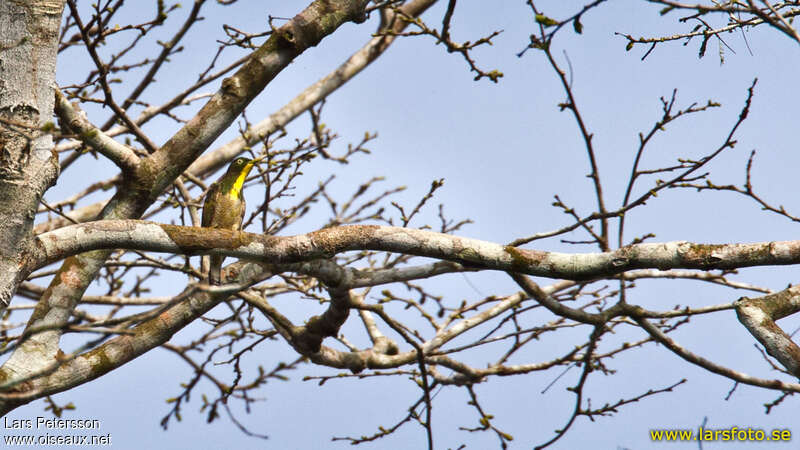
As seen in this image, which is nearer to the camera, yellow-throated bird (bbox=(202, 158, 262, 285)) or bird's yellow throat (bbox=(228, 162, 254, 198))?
yellow-throated bird (bbox=(202, 158, 262, 285))

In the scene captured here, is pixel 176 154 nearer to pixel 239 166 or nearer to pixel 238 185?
pixel 238 185

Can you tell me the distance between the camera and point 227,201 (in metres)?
5.59

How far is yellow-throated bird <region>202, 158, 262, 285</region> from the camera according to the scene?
218 inches

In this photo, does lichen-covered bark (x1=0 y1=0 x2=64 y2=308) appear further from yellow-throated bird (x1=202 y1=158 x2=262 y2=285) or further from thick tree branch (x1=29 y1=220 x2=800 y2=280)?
yellow-throated bird (x1=202 y1=158 x2=262 y2=285)

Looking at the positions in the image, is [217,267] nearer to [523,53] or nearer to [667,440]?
[523,53]

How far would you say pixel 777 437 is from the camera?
438cm

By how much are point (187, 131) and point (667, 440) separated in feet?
10.7

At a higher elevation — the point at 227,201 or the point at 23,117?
the point at 227,201

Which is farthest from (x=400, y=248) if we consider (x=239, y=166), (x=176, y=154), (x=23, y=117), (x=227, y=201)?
(x=239, y=166)

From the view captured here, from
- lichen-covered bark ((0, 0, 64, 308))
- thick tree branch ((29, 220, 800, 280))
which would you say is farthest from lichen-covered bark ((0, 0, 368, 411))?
thick tree branch ((29, 220, 800, 280))

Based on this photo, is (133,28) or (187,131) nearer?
(187,131)

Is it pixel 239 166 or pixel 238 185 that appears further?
pixel 239 166

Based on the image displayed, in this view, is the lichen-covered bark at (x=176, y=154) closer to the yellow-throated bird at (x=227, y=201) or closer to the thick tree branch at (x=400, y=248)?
the thick tree branch at (x=400, y=248)

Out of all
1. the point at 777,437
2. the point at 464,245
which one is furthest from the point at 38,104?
the point at 777,437
